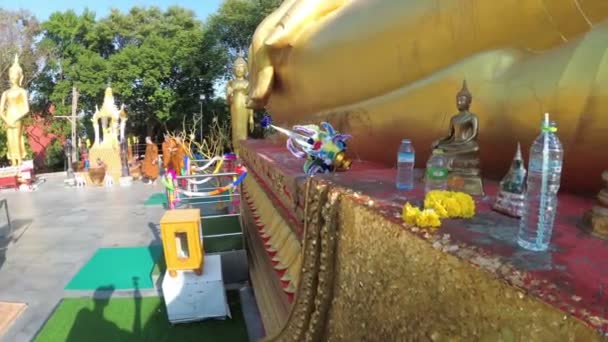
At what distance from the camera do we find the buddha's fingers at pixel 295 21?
7.95 feet

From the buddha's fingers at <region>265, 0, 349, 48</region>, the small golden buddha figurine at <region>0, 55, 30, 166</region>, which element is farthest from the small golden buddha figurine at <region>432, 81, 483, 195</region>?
the small golden buddha figurine at <region>0, 55, 30, 166</region>

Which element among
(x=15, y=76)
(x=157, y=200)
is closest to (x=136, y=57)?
(x=15, y=76)

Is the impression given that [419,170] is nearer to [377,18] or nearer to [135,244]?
[377,18]

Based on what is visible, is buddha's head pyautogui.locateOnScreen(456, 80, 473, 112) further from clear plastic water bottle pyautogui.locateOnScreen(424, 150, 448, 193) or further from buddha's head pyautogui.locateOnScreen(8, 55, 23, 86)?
buddha's head pyautogui.locateOnScreen(8, 55, 23, 86)

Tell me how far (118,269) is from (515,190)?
145 inches

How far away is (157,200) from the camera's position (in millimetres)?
6785

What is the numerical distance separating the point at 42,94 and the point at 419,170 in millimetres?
16059

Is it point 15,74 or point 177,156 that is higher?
point 15,74

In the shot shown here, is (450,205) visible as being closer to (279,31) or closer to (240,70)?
(279,31)

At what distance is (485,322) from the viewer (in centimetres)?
56

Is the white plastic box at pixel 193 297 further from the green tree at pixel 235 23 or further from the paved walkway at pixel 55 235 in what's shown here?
the green tree at pixel 235 23

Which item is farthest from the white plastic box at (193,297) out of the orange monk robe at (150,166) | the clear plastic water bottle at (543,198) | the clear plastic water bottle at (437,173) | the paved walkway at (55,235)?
the orange monk robe at (150,166)

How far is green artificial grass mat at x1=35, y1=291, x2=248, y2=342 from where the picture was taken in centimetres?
267

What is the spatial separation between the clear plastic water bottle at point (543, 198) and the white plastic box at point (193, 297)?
241cm
